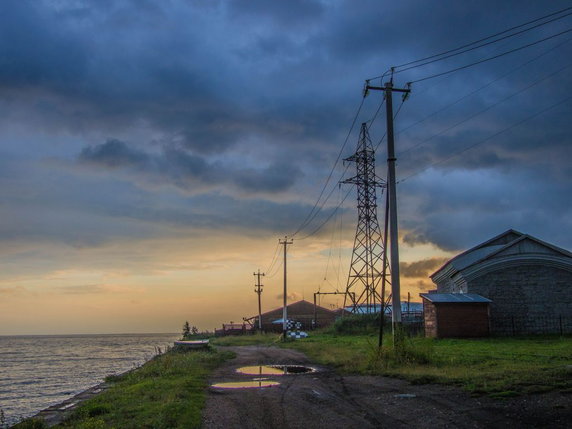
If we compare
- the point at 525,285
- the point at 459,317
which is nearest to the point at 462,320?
the point at 459,317

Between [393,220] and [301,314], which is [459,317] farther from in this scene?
[301,314]

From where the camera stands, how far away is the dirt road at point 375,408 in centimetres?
955

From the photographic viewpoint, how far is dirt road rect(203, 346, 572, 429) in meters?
9.55

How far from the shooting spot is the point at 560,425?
8.69 meters

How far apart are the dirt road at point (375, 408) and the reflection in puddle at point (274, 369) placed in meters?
4.94

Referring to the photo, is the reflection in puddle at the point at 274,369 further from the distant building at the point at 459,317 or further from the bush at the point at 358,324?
the bush at the point at 358,324

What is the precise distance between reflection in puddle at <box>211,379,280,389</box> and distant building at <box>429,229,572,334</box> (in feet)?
77.0

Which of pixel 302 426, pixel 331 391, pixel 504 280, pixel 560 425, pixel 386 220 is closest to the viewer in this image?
pixel 560 425

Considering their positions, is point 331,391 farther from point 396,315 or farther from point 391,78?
point 391,78

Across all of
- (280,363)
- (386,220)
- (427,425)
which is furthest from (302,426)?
(280,363)

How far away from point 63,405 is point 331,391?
9.25 m

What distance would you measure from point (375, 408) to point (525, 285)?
95.1ft

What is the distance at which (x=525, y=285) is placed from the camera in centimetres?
3631

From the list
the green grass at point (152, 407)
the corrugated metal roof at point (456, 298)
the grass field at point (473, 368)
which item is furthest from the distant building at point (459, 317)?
the green grass at point (152, 407)
